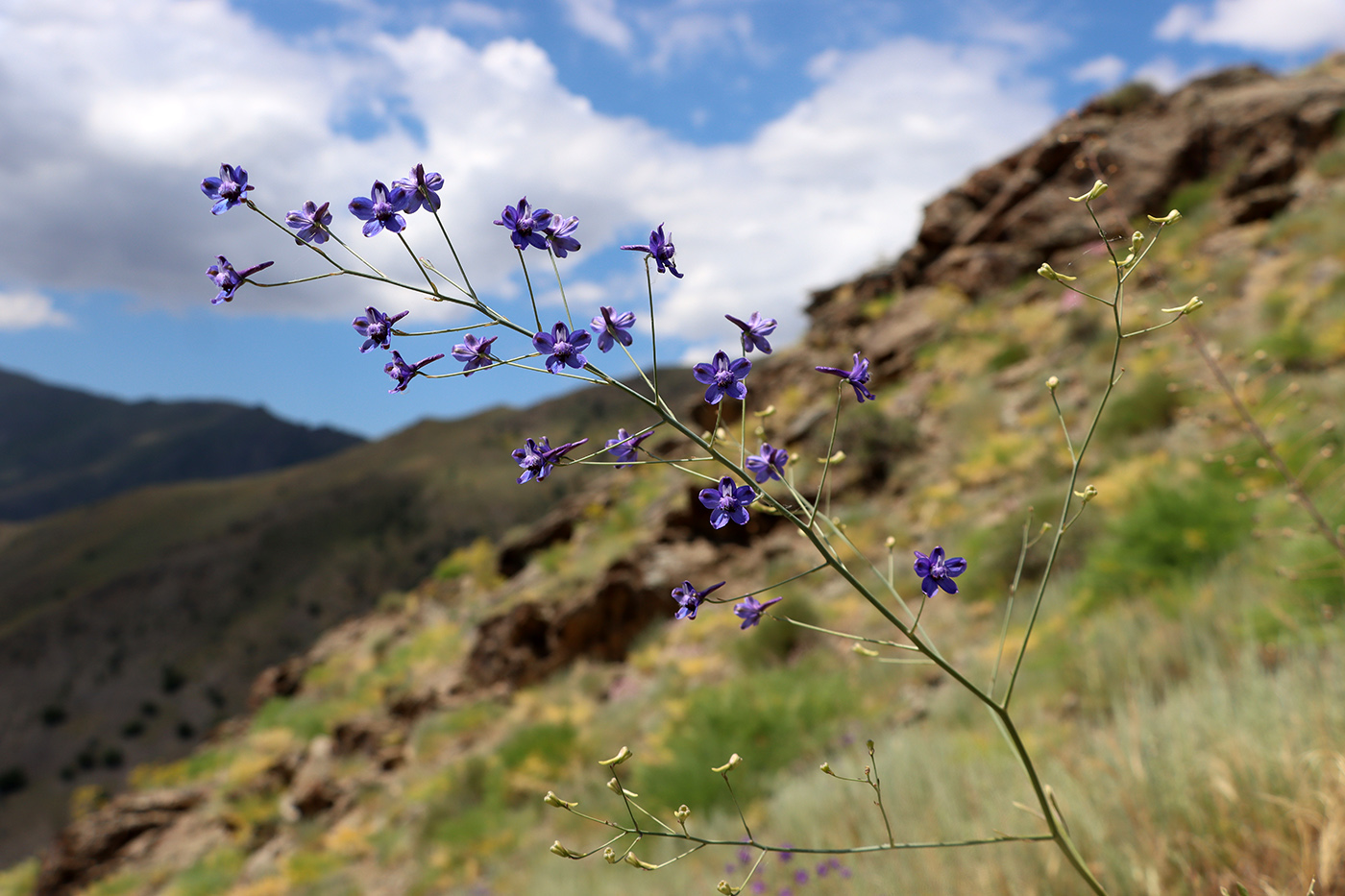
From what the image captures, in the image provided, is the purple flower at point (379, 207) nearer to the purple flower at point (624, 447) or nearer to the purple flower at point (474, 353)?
the purple flower at point (474, 353)

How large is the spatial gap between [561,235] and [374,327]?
1.08 feet

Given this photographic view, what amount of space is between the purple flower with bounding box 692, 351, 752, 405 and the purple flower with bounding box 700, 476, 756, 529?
0.13 meters

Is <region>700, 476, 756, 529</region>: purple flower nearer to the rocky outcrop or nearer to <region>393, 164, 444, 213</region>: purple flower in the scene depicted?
<region>393, 164, 444, 213</region>: purple flower

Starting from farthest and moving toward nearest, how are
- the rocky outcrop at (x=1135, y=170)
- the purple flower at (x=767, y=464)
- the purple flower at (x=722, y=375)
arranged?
the rocky outcrop at (x=1135, y=170), the purple flower at (x=767, y=464), the purple flower at (x=722, y=375)

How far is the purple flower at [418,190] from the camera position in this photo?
1128 mm

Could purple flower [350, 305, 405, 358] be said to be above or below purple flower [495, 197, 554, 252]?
below

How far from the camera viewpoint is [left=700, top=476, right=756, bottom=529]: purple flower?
1.13 metres

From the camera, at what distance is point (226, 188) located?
1243 mm

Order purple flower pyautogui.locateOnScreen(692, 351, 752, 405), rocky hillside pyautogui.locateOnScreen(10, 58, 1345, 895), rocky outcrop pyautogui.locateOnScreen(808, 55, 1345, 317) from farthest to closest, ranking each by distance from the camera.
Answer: rocky outcrop pyautogui.locateOnScreen(808, 55, 1345, 317)
rocky hillside pyautogui.locateOnScreen(10, 58, 1345, 895)
purple flower pyautogui.locateOnScreen(692, 351, 752, 405)

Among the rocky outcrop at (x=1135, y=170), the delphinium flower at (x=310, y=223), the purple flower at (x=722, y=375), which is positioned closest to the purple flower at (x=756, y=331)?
the purple flower at (x=722, y=375)

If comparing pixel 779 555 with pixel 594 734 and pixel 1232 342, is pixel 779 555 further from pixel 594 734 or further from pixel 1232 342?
pixel 1232 342

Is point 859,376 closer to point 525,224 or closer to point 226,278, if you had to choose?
point 525,224

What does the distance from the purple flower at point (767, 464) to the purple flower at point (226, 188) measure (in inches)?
38.9

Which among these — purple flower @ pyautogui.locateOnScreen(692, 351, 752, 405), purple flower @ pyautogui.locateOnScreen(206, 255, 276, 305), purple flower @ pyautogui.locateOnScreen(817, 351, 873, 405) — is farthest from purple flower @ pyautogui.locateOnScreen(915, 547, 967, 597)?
purple flower @ pyautogui.locateOnScreen(206, 255, 276, 305)
